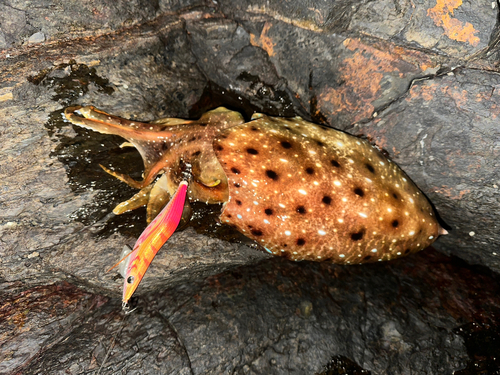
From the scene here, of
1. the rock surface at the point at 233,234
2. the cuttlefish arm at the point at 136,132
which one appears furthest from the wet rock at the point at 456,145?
the cuttlefish arm at the point at 136,132

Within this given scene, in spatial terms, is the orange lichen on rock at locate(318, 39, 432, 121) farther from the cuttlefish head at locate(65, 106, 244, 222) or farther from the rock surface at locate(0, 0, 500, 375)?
the cuttlefish head at locate(65, 106, 244, 222)

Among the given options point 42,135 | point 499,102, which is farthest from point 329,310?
point 42,135

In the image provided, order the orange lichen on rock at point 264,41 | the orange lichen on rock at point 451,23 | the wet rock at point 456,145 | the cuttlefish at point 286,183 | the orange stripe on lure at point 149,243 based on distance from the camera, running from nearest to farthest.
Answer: the orange stripe on lure at point 149,243
the orange lichen on rock at point 451,23
the wet rock at point 456,145
the cuttlefish at point 286,183
the orange lichen on rock at point 264,41

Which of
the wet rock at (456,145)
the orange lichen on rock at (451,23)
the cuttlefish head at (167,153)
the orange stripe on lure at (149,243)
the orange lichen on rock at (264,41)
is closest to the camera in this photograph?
the orange stripe on lure at (149,243)

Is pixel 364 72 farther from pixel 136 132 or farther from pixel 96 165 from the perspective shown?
pixel 96 165

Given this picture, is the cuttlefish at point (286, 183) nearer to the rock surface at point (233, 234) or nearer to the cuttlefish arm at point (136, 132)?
the cuttlefish arm at point (136, 132)

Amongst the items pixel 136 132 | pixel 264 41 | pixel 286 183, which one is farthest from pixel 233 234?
pixel 264 41

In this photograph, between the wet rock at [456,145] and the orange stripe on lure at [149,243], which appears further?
the wet rock at [456,145]
